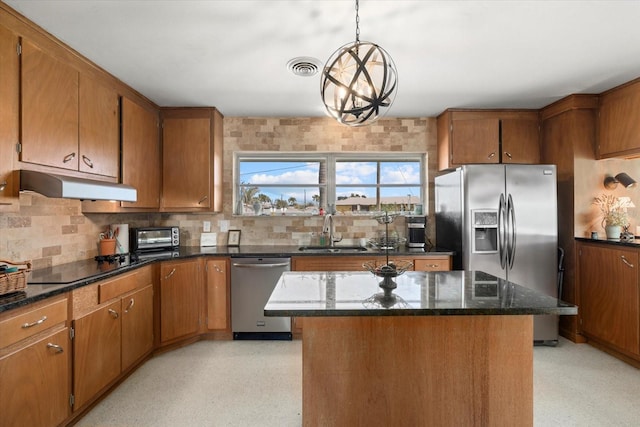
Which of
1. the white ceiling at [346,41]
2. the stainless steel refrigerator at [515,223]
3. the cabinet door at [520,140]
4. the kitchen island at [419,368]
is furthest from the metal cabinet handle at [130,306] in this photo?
the cabinet door at [520,140]

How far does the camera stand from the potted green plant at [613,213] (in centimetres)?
316

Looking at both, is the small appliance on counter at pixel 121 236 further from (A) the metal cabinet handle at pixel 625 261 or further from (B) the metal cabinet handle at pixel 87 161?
(A) the metal cabinet handle at pixel 625 261

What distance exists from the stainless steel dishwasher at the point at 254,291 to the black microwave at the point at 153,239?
78cm

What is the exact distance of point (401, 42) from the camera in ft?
7.41

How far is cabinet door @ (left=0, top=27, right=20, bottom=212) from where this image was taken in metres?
1.81

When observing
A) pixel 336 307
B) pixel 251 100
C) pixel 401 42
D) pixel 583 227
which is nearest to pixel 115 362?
pixel 336 307

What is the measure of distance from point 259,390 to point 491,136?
350cm

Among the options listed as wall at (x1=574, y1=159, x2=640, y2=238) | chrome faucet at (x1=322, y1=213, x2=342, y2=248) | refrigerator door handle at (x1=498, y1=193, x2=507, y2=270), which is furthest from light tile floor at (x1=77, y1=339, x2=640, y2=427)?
chrome faucet at (x1=322, y1=213, x2=342, y2=248)

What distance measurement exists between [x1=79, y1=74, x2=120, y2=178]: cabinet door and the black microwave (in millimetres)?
718

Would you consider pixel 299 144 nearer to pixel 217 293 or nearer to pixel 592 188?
pixel 217 293

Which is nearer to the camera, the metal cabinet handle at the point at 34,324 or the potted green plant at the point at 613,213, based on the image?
the metal cabinet handle at the point at 34,324

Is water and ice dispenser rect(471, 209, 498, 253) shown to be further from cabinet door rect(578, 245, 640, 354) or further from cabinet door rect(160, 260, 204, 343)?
cabinet door rect(160, 260, 204, 343)

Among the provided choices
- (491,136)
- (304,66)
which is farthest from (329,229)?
(491,136)

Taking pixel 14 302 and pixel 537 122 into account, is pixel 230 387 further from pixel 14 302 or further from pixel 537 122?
pixel 537 122
